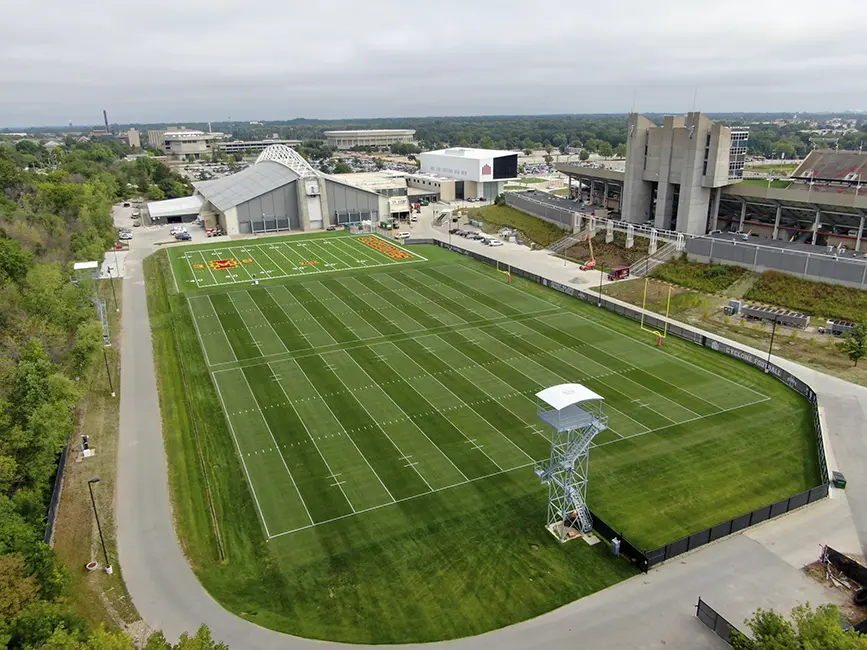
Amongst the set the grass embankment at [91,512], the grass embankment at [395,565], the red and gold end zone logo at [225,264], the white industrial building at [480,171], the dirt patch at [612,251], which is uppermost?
the white industrial building at [480,171]

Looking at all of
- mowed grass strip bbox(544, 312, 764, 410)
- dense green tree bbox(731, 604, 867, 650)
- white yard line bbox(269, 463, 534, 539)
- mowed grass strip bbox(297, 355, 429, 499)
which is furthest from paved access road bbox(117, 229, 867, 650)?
mowed grass strip bbox(297, 355, 429, 499)

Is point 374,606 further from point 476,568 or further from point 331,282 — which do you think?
point 331,282

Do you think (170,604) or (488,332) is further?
(488,332)

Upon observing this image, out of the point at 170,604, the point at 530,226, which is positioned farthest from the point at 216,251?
the point at 170,604

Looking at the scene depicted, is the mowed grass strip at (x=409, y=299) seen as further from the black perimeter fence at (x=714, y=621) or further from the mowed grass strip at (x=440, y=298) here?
the black perimeter fence at (x=714, y=621)

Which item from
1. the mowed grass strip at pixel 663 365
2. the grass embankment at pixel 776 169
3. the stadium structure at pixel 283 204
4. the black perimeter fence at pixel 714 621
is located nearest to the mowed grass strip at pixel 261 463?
the black perimeter fence at pixel 714 621

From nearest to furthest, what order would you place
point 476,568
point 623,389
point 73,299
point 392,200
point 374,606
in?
1. point 374,606
2. point 476,568
3. point 623,389
4. point 73,299
5. point 392,200
